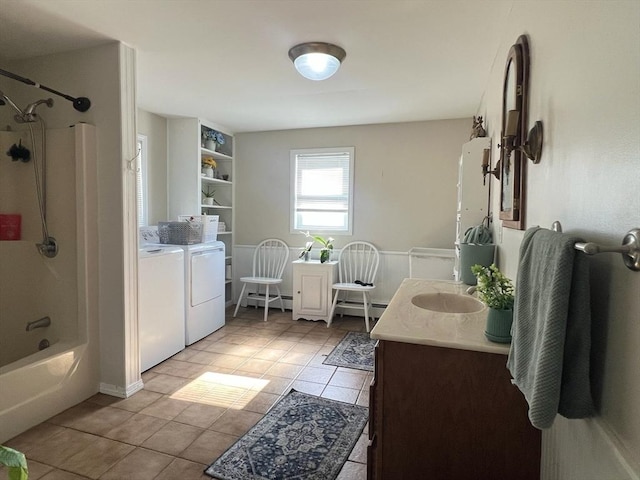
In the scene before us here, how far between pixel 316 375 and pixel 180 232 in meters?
1.80

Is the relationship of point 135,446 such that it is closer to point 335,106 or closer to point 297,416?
point 297,416

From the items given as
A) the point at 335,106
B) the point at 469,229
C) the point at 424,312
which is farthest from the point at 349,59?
the point at 424,312

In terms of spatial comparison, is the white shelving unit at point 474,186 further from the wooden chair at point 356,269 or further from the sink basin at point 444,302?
the wooden chair at point 356,269

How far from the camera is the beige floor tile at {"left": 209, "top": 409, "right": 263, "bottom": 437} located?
6.64 feet

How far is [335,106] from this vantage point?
11.3ft

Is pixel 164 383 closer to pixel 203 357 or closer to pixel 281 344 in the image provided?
pixel 203 357

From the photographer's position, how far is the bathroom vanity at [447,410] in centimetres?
115

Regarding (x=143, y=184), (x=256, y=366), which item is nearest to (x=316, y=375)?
(x=256, y=366)

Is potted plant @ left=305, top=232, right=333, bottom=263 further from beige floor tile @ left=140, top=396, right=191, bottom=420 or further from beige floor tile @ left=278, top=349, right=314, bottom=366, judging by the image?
beige floor tile @ left=140, top=396, right=191, bottom=420

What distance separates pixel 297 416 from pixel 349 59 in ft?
7.60

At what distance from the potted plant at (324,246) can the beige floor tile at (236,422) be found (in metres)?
2.10

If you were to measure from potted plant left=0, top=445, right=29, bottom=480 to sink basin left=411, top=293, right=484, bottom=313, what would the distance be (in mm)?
1533

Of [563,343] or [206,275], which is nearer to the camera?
[563,343]

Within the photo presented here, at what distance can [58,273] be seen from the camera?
7.88 feet
